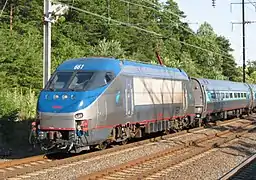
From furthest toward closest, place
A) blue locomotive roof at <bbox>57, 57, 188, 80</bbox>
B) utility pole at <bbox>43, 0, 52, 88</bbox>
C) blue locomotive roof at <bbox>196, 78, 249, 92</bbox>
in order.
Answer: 1. blue locomotive roof at <bbox>196, 78, 249, 92</bbox>
2. utility pole at <bbox>43, 0, 52, 88</bbox>
3. blue locomotive roof at <bbox>57, 57, 188, 80</bbox>

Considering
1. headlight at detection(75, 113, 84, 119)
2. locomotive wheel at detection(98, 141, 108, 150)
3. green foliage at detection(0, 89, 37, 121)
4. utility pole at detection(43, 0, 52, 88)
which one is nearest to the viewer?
headlight at detection(75, 113, 84, 119)

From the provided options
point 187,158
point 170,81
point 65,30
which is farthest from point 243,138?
point 65,30

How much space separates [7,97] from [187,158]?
9393 mm

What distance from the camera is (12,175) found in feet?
37.4

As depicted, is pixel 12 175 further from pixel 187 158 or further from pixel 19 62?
pixel 19 62

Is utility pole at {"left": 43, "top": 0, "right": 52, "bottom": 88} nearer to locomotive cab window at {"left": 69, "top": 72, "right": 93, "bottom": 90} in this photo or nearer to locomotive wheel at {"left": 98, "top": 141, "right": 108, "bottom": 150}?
locomotive cab window at {"left": 69, "top": 72, "right": 93, "bottom": 90}

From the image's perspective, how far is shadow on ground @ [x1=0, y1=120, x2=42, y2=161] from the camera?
53.3ft

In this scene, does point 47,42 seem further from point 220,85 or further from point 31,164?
point 220,85

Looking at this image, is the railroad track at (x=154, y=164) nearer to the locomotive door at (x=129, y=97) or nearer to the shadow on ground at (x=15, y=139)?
the locomotive door at (x=129, y=97)

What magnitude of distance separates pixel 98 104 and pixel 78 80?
109cm

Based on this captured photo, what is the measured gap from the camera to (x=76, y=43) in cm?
5778

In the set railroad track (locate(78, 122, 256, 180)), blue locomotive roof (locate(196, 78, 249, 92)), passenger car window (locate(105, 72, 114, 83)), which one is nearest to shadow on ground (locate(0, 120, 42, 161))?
passenger car window (locate(105, 72, 114, 83))

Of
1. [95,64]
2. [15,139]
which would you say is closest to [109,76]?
[95,64]

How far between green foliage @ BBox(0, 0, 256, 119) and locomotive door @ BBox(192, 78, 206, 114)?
212 inches
